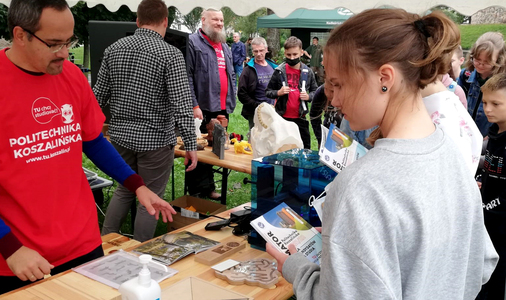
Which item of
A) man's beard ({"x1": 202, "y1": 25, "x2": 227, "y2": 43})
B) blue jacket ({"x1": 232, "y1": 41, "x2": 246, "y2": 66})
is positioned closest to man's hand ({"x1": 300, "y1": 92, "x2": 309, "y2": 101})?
man's beard ({"x1": 202, "y1": 25, "x2": 227, "y2": 43})

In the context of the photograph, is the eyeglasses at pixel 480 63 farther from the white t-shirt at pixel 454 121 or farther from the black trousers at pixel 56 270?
the black trousers at pixel 56 270

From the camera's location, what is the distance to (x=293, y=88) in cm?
612

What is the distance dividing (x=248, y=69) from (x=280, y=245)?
16.2ft

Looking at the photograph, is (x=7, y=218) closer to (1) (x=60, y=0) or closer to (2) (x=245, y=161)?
(1) (x=60, y=0)

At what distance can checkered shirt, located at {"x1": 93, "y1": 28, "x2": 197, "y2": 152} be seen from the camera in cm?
332

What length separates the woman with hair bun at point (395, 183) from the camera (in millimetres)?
852

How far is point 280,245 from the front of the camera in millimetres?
1475

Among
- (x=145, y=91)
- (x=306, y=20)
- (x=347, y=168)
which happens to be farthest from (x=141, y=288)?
(x=306, y=20)

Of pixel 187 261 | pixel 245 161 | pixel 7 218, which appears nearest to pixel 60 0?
pixel 7 218

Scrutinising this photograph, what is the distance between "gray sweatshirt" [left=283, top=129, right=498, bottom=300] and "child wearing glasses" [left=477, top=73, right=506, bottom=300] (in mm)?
2158

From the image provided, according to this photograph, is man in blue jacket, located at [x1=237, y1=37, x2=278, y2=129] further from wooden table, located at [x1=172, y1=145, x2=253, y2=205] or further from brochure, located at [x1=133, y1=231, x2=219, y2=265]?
brochure, located at [x1=133, y1=231, x2=219, y2=265]

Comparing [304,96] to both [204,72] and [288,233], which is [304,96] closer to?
[204,72]

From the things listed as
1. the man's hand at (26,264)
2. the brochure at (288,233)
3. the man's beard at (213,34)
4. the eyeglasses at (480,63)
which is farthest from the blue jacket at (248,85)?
the man's hand at (26,264)

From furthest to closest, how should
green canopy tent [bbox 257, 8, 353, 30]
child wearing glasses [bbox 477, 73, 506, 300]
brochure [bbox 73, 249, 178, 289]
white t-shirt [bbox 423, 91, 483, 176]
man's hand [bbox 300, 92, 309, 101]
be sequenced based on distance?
green canopy tent [bbox 257, 8, 353, 30]
man's hand [bbox 300, 92, 309, 101]
child wearing glasses [bbox 477, 73, 506, 300]
white t-shirt [bbox 423, 91, 483, 176]
brochure [bbox 73, 249, 178, 289]
